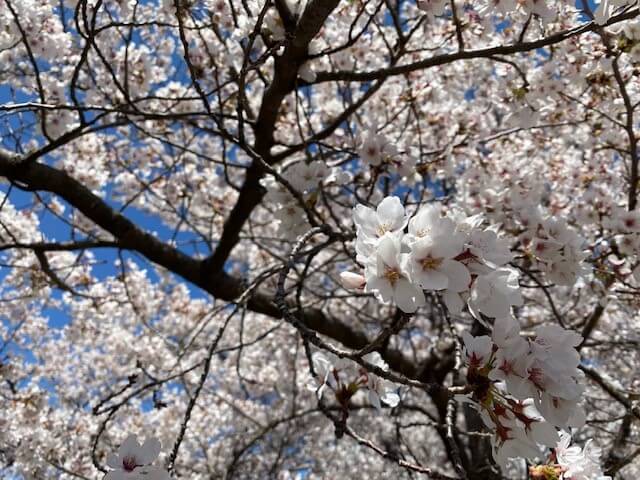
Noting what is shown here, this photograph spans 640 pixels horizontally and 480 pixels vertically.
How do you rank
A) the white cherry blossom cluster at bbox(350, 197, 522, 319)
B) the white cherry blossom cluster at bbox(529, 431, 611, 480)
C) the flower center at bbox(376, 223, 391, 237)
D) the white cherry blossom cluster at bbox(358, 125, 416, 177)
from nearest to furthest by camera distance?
1. the white cherry blossom cluster at bbox(350, 197, 522, 319)
2. the flower center at bbox(376, 223, 391, 237)
3. the white cherry blossom cluster at bbox(529, 431, 611, 480)
4. the white cherry blossom cluster at bbox(358, 125, 416, 177)

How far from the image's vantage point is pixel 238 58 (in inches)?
157

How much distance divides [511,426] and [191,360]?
7.11 meters

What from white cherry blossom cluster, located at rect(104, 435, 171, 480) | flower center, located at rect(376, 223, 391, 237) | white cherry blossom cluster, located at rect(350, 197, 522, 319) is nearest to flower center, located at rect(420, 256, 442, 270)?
white cherry blossom cluster, located at rect(350, 197, 522, 319)

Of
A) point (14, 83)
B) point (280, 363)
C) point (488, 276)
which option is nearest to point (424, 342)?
point (280, 363)

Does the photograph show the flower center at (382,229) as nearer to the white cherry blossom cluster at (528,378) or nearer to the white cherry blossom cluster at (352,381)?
the white cherry blossom cluster at (528,378)

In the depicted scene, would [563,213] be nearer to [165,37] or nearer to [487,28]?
[487,28]

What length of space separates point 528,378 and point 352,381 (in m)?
0.70

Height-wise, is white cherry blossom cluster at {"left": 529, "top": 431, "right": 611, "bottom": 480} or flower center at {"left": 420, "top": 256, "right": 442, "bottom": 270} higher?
flower center at {"left": 420, "top": 256, "right": 442, "bottom": 270}

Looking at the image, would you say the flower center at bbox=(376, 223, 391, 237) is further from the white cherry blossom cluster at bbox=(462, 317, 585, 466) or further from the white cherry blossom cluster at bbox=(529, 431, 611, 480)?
the white cherry blossom cluster at bbox=(529, 431, 611, 480)

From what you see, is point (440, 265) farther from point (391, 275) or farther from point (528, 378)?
point (528, 378)

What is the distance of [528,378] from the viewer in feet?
3.25

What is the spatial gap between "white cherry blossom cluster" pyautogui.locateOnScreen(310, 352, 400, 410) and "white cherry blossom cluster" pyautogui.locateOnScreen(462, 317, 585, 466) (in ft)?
1.66

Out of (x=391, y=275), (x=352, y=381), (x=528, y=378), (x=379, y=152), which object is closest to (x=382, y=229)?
(x=391, y=275)

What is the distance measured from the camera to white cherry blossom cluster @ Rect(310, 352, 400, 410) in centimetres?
152
